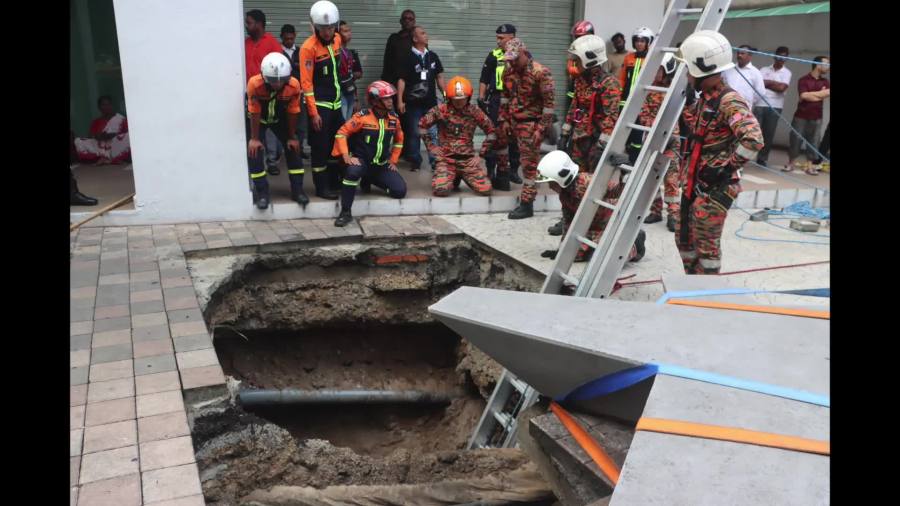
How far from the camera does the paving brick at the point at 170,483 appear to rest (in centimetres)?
262

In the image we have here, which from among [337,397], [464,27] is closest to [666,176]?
[337,397]

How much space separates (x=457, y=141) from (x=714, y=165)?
3.46m

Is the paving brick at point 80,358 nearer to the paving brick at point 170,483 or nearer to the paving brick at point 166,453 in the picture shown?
the paving brick at point 166,453

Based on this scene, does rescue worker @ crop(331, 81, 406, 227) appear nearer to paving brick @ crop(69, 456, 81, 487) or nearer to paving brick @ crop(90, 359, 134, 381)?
paving brick @ crop(90, 359, 134, 381)

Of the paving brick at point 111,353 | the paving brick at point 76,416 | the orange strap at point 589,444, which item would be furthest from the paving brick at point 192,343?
the orange strap at point 589,444

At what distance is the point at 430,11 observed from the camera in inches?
360

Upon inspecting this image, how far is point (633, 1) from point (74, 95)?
7.80 meters

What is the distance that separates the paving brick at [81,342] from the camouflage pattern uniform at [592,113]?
413 cm

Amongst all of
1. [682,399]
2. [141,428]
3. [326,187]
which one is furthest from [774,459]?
[326,187]

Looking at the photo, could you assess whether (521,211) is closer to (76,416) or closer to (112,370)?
(112,370)

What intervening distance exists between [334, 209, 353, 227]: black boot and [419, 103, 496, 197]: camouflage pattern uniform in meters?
1.14

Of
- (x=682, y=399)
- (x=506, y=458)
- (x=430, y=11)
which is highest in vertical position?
(x=430, y=11)

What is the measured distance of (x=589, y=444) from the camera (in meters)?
2.65

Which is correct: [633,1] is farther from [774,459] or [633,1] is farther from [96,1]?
[774,459]
